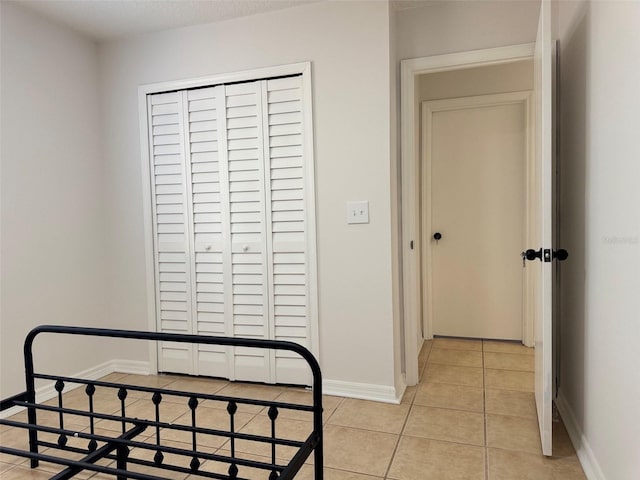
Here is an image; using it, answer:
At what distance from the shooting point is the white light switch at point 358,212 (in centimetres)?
260

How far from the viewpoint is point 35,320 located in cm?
273

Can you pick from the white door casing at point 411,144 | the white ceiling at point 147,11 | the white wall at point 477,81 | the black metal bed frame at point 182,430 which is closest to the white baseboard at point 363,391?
the white door casing at point 411,144

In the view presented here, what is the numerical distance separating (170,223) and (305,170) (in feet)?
3.52

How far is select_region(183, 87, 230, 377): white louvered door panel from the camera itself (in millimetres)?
2941

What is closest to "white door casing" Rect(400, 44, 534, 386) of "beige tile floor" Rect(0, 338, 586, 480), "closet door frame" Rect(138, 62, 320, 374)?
"beige tile floor" Rect(0, 338, 586, 480)

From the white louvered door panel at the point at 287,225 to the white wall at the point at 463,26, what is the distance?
2.46 ft

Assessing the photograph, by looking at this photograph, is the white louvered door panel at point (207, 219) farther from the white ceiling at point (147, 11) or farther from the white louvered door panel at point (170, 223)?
the white ceiling at point (147, 11)

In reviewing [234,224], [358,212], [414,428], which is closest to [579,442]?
[414,428]

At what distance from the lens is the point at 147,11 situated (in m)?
2.71

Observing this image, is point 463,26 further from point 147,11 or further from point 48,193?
point 48,193

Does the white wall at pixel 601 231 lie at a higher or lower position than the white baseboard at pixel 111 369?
higher

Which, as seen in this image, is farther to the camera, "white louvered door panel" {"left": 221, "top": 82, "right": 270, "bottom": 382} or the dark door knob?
"white louvered door panel" {"left": 221, "top": 82, "right": 270, "bottom": 382}

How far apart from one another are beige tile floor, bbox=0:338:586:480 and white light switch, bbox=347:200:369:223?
108 cm

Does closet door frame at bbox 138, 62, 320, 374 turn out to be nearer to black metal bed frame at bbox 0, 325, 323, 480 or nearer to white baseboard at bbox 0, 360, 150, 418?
white baseboard at bbox 0, 360, 150, 418
